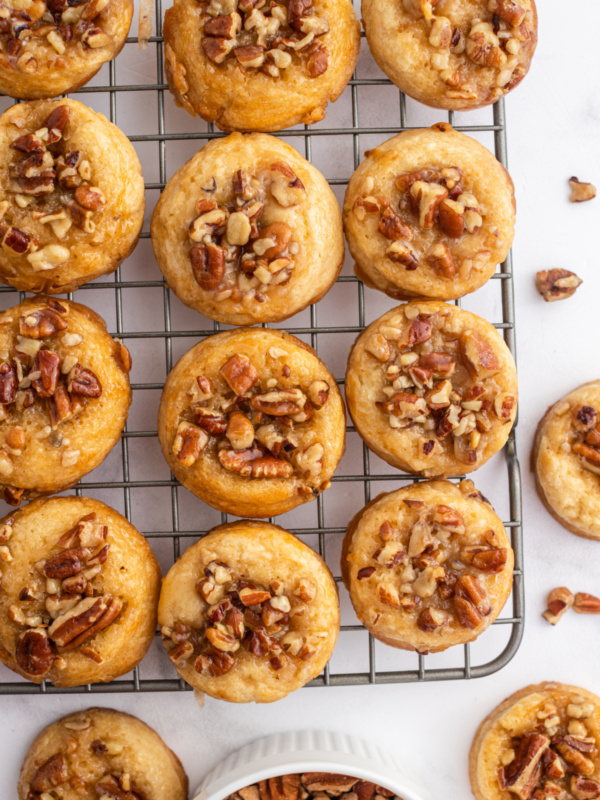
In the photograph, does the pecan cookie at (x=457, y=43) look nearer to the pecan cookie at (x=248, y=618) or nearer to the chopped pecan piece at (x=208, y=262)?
the chopped pecan piece at (x=208, y=262)

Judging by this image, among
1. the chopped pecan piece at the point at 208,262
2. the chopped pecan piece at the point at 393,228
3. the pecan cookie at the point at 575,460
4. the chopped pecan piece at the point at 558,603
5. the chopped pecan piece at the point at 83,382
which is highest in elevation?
the chopped pecan piece at the point at 393,228

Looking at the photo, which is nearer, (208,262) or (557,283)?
(208,262)

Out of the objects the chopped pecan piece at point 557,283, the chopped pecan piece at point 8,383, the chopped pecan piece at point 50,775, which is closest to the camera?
the chopped pecan piece at point 8,383

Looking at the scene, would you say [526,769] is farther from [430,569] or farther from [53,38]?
[53,38]

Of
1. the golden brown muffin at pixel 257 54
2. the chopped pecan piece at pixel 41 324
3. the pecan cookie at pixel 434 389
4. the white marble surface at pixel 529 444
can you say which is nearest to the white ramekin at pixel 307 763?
the white marble surface at pixel 529 444

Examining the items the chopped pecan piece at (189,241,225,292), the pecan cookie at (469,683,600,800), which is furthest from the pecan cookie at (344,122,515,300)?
the pecan cookie at (469,683,600,800)

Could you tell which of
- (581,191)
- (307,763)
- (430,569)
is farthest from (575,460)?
(307,763)
